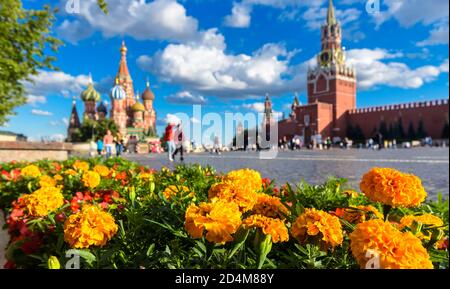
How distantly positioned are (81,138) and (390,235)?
5377cm

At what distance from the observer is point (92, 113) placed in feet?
194

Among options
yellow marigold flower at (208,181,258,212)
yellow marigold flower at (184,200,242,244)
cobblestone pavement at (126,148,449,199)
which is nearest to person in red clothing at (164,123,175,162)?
cobblestone pavement at (126,148,449,199)

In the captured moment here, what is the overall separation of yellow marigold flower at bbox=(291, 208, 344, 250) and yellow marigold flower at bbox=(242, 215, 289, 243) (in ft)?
0.14

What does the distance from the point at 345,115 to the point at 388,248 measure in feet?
215

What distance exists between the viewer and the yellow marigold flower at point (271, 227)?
3.23ft

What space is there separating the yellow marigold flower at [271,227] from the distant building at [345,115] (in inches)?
2099

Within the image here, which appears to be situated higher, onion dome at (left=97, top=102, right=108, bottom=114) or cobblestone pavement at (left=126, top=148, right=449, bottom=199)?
onion dome at (left=97, top=102, right=108, bottom=114)

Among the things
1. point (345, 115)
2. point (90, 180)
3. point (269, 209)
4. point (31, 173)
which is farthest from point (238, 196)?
point (345, 115)

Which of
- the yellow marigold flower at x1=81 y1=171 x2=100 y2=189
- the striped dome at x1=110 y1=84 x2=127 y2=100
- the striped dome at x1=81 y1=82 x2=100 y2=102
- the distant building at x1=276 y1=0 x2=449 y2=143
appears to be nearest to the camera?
the yellow marigold flower at x1=81 y1=171 x2=100 y2=189

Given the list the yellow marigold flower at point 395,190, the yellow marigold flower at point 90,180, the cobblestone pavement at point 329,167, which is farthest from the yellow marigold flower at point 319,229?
the cobblestone pavement at point 329,167

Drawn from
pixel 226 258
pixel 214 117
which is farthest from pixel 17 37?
pixel 226 258

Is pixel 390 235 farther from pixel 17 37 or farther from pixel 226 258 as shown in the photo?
pixel 17 37

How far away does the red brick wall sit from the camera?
52469 millimetres

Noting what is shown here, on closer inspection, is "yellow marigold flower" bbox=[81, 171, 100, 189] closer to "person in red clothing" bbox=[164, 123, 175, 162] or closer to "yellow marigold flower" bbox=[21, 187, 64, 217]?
"yellow marigold flower" bbox=[21, 187, 64, 217]
